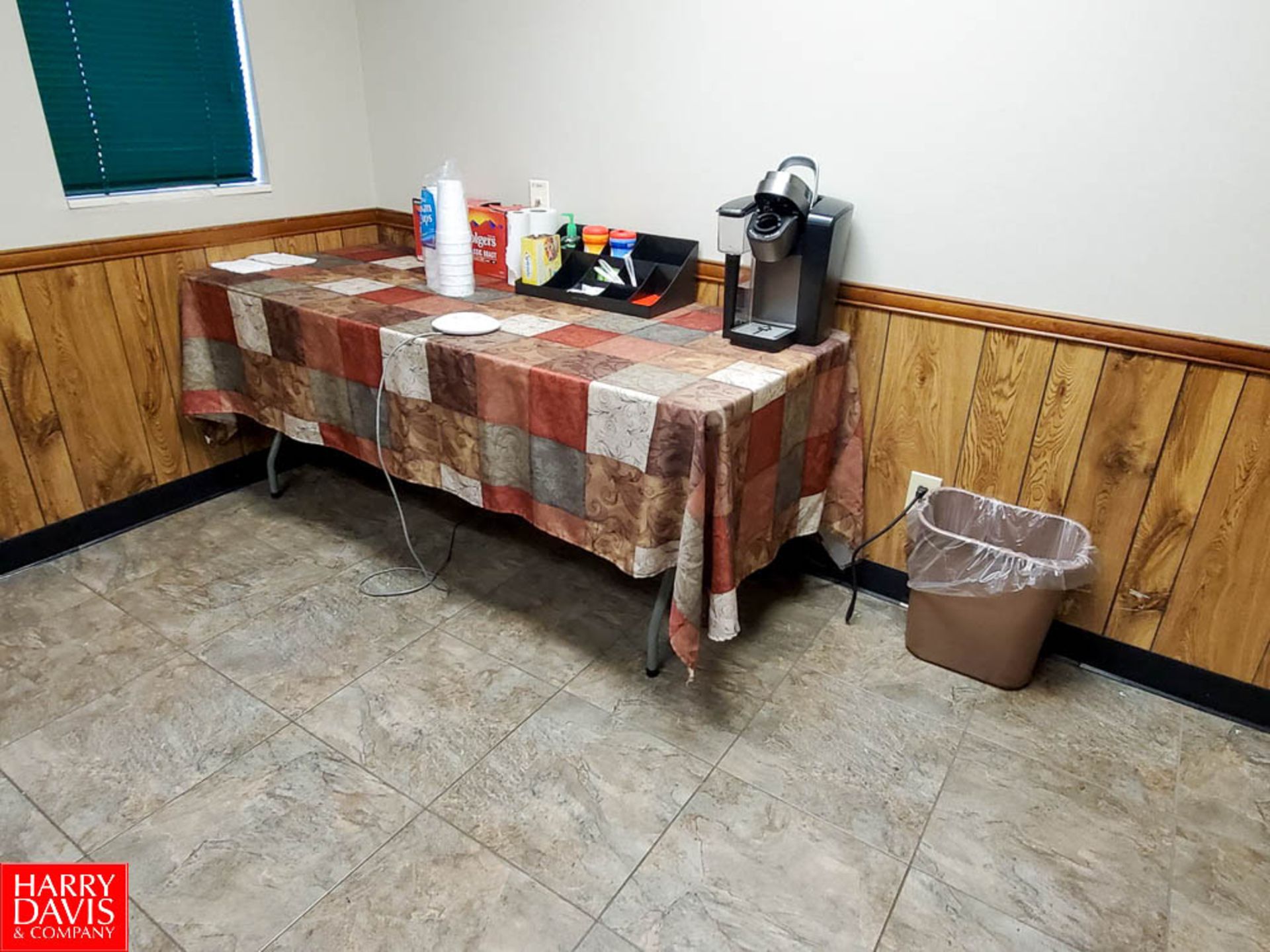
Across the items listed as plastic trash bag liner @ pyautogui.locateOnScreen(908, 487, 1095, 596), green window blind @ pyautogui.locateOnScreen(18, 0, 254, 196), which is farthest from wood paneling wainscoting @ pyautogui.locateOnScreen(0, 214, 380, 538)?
plastic trash bag liner @ pyautogui.locateOnScreen(908, 487, 1095, 596)

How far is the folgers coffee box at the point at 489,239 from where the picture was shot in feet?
7.24

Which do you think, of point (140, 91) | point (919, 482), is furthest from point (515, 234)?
point (919, 482)

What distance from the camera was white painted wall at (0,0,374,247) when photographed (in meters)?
1.87

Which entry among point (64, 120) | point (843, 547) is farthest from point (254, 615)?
point (843, 547)

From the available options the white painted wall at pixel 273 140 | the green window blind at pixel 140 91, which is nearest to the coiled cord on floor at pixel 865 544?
the white painted wall at pixel 273 140

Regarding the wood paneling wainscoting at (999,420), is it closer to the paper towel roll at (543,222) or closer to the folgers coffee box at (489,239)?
the paper towel roll at (543,222)

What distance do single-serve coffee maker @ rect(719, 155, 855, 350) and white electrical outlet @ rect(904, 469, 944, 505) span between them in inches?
17.3

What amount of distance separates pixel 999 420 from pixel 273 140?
89.1 inches

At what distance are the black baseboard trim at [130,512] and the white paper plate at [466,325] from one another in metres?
1.18

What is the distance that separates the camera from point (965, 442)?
6.04 feet

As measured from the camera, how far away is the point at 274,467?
97.7 inches

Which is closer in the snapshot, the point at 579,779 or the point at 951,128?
the point at 579,779

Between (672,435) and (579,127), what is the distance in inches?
46.3

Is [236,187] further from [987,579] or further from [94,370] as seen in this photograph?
[987,579]
